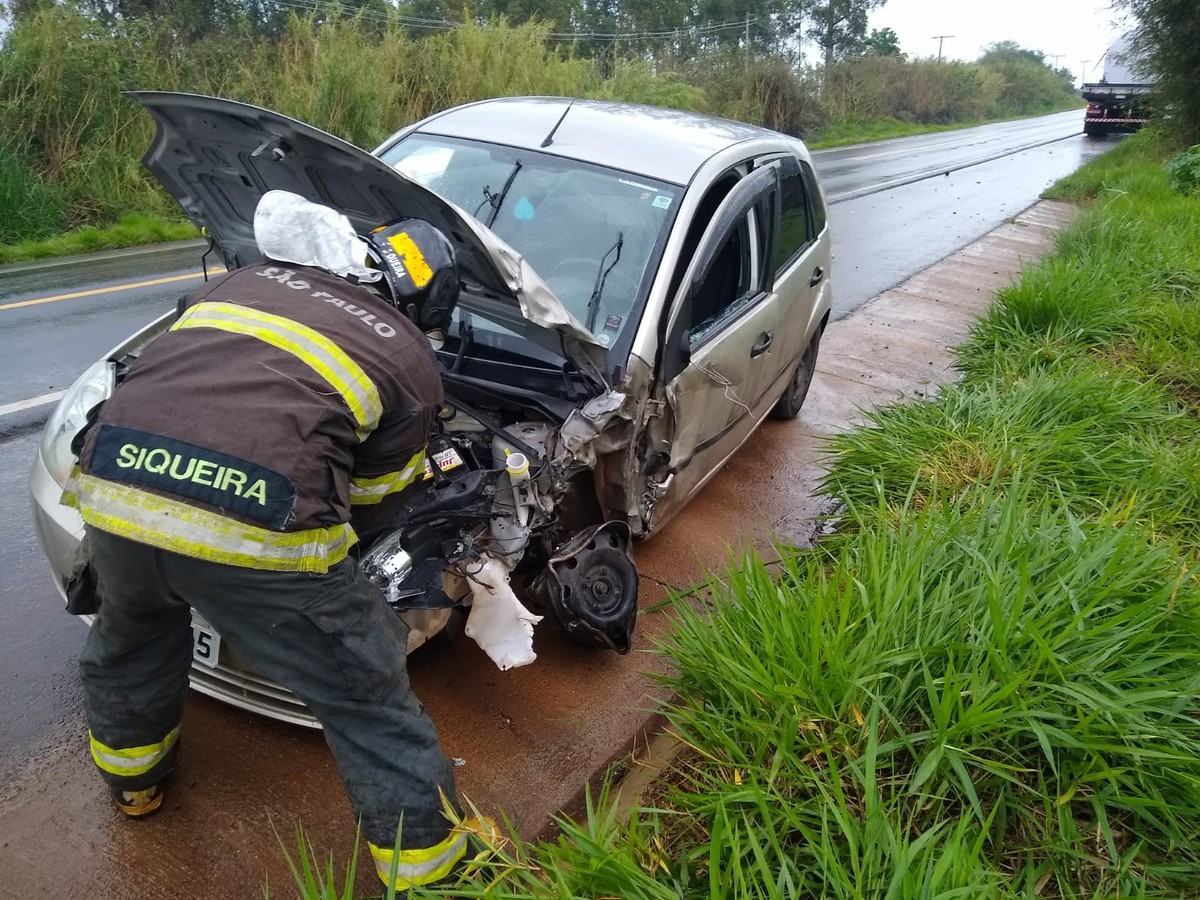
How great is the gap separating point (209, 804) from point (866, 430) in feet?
11.3

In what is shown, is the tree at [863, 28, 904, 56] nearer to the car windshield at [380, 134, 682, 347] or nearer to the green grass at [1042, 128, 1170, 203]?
the green grass at [1042, 128, 1170, 203]

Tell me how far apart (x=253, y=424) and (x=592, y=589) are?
4.83 ft

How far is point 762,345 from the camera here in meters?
3.95

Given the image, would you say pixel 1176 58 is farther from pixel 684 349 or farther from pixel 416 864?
pixel 416 864

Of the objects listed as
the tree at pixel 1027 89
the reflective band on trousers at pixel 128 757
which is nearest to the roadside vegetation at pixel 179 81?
the reflective band on trousers at pixel 128 757

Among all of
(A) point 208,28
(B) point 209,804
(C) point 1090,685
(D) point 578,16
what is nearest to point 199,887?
(B) point 209,804

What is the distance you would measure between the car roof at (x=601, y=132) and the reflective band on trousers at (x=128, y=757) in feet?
8.29

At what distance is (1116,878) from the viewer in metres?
2.05

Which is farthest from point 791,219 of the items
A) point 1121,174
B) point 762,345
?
point 1121,174

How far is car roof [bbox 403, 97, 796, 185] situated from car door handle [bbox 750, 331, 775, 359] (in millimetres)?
839

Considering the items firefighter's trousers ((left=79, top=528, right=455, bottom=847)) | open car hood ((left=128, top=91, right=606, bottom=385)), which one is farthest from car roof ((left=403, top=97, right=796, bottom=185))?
firefighter's trousers ((left=79, top=528, right=455, bottom=847))

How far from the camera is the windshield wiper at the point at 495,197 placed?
341cm

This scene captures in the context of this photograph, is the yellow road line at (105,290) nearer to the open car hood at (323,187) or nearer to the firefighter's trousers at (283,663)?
the open car hood at (323,187)

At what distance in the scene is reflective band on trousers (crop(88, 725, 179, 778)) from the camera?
87.0 inches
